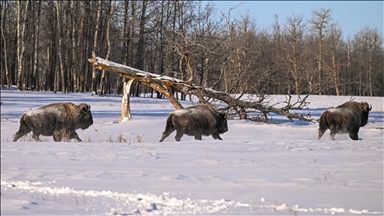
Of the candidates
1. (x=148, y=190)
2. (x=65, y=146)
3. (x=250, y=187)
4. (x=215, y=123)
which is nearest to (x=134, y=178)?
(x=148, y=190)

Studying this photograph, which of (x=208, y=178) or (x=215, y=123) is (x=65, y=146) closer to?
(x=208, y=178)

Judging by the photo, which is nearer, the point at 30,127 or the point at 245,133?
the point at 30,127

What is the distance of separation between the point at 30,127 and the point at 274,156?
6.20 m

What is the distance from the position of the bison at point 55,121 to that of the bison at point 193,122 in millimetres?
2289

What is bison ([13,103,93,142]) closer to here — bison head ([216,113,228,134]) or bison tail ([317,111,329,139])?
bison head ([216,113,228,134])

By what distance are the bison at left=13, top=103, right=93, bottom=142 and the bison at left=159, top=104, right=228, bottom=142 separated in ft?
7.51

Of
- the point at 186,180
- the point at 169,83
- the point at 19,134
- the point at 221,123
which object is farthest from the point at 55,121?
the point at 186,180

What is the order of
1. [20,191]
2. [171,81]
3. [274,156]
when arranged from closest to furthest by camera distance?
[20,191] < [274,156] < [171,81]

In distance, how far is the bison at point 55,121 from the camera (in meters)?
12.4

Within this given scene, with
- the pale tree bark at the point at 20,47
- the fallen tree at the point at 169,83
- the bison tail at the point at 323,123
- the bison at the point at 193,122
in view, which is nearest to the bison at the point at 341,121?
the bison tail at the point at 323,123

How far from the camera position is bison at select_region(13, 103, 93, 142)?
1245 centimetres

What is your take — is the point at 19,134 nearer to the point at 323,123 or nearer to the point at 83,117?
the point at 83,117

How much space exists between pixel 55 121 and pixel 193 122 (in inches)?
139

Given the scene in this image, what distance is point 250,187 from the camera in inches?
272
